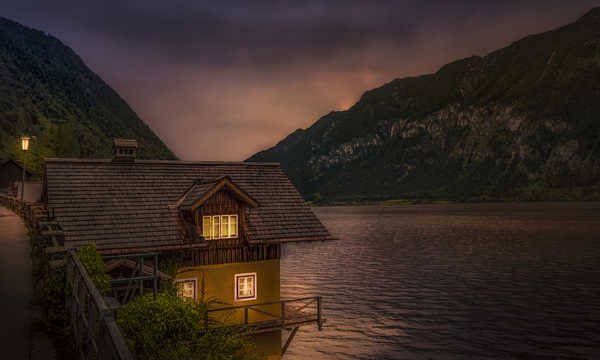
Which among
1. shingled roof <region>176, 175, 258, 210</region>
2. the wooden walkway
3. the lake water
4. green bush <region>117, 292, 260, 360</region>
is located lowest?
the lake water

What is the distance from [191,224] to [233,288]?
4.31m

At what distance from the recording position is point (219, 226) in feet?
86.7

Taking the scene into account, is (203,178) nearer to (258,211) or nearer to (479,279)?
(258,211)

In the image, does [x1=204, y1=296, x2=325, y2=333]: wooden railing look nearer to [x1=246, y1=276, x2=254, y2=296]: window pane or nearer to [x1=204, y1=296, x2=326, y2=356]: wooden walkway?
[x1=204, y1=296, x2=326, y2=356]: wooden walkway

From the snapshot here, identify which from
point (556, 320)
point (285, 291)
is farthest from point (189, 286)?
point (556, 320)

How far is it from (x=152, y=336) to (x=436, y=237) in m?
109

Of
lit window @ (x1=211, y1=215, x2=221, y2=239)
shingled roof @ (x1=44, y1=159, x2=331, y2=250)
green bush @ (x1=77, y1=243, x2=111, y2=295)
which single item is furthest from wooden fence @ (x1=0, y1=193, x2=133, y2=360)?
lit window @ (x1=211, y1=215, x2=221, y2=239)

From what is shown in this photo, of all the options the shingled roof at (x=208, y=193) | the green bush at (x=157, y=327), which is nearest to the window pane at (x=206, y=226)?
the shingled roof at (x=208, y=193)

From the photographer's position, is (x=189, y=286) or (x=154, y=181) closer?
(x=189, y=286)

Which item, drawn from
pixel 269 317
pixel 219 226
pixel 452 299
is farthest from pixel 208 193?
pixel 452 299

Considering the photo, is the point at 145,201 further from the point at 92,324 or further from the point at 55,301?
the point at 92,324

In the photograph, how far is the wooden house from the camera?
24422 millimetres

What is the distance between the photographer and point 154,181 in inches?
1118

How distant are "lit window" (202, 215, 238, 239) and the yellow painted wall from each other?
1.69 m
